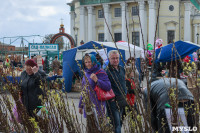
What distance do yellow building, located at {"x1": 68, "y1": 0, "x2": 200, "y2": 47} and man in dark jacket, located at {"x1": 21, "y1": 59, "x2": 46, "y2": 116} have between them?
3656 centimetres

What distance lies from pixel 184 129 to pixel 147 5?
43455mm

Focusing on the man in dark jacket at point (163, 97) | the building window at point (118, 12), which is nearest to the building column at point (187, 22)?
the building window at point (118, 12)

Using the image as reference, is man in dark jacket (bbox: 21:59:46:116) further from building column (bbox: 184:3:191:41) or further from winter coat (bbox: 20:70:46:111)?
building column (bbox: 184:3:191:41)

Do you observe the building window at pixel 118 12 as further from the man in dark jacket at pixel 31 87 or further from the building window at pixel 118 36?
the man in dark jacket at pixel 31 87

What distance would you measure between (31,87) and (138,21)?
3830 cm

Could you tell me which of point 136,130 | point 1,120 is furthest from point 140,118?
point 1,120

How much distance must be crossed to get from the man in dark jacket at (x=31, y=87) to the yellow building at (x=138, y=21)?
3656 centimetres

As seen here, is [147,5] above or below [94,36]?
above

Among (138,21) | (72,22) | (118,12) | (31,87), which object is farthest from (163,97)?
(72,22)

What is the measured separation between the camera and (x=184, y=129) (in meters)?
1.88

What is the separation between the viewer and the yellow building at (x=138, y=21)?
4244 cm

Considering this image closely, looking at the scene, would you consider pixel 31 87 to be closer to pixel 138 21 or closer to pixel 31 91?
pixel 31 91

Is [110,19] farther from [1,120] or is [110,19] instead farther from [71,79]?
[1,120]

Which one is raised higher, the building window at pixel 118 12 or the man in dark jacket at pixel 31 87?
the building window at pixel 118 12
